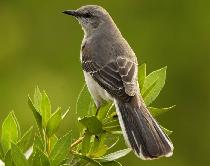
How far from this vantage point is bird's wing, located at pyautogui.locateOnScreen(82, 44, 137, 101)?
5469 mm

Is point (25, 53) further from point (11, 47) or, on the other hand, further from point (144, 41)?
point (144, 41)

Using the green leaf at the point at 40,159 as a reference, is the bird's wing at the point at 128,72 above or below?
below

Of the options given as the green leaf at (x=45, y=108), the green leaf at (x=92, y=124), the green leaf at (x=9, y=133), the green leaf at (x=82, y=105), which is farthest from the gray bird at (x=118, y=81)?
the green leaf at (x=9, y=133)

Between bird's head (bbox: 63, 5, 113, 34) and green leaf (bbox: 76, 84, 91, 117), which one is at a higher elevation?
green leaf (bbox: 76, 84, 91, 117)

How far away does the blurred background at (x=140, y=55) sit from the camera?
10000 mm

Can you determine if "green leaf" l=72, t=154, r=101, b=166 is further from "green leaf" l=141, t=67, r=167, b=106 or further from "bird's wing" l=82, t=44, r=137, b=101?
"bird's wing" l=82, t=44, r=137, b=101

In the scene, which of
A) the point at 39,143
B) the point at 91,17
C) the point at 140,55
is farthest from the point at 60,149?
the point at 140,55

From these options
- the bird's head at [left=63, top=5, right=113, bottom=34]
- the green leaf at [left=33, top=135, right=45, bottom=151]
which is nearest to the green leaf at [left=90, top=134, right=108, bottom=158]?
the green leaf at [left=33, top=135, right=45, bottom=151]

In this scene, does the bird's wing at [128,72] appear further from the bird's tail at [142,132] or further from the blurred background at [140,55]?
the blurred background at [140,55]

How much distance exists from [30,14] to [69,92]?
1560 mm

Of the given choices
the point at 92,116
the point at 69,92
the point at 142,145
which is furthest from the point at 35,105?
the point at 69,92

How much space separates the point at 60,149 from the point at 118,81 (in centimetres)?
176

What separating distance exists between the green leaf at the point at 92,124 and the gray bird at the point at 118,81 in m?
0.26

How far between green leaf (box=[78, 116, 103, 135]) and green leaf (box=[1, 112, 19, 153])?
0.37 metres
